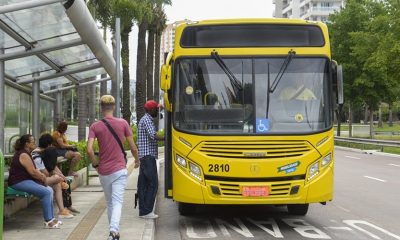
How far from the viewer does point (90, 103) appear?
30875 mm

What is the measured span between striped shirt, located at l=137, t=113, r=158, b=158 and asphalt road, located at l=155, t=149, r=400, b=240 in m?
1.15

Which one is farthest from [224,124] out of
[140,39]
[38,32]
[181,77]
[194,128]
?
[140,39]

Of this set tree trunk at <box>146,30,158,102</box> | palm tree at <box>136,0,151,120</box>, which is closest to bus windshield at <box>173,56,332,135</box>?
palm tree at <box>136,0,151,120</box>

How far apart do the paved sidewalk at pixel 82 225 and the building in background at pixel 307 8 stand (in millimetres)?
106072

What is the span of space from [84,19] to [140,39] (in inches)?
972

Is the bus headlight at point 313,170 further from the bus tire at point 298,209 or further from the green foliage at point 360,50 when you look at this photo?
the green foliage at point 360,50

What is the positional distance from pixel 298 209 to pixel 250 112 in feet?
7.39

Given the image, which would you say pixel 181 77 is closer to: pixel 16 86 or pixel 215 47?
pixel 215 47

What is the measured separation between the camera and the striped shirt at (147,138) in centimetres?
902

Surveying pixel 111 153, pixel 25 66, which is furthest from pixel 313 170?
pixel 25 66

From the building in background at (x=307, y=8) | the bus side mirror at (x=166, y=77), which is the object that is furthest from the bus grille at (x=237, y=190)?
the building in background at (x=307, y=8)

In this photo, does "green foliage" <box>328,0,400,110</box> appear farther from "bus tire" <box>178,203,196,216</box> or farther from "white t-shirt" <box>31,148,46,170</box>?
"white t-shirt" <box>31,148,46,170</box>

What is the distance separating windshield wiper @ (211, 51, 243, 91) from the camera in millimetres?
8594

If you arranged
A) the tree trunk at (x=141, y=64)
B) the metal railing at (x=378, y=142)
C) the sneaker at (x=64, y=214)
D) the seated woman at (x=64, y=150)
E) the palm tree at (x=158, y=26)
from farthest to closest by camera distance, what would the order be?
the palm tree at (x=158, y=26), the tree trunk at (x=141, y=64), the metal railing at (x=378, y=142), the seated woman at (x=64, y=150), the sneaker at (x=64, y=214)
